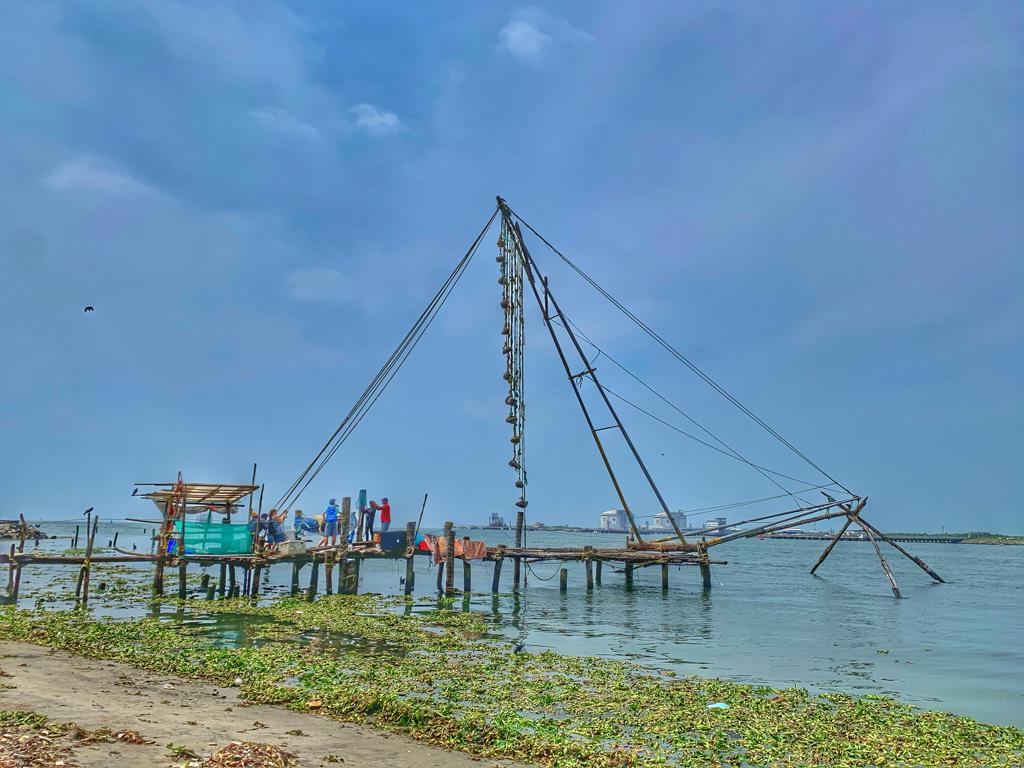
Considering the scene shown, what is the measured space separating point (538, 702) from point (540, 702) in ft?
0.12

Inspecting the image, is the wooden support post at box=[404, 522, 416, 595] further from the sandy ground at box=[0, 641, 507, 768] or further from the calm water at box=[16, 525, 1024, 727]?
the sandy ground at box=[0, 641, 507, 768]

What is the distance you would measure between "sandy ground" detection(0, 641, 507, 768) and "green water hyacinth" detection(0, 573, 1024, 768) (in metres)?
0.55

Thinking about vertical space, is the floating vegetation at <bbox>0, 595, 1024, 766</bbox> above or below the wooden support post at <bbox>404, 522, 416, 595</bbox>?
below

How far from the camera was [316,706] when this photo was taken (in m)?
11.4

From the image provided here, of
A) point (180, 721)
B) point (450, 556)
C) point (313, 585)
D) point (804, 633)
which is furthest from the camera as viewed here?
point (450, 556)

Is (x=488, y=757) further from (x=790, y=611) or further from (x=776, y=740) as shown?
(x=790, y=611)

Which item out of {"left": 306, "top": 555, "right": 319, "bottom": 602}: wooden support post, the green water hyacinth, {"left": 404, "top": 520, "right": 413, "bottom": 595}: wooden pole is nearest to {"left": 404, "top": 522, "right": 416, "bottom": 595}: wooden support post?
{"left": 404, "top": 520, "right": 413, "bottom": 595}: wooden pole

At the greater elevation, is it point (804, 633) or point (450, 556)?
point (450, 556)

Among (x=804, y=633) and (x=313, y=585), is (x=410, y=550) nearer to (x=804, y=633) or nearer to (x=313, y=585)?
(x=313, y=585)

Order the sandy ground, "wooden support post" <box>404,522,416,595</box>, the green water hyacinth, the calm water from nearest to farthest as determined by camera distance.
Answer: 1. the sandy ground
2. the green water hyacinth
3. the calm water
4. "wooden support post" <box>404,522,416,595</box>

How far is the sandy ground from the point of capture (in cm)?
868

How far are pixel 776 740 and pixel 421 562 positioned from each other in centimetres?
6868

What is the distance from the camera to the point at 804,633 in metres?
25.8

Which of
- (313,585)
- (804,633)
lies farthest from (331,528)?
(804,633)
